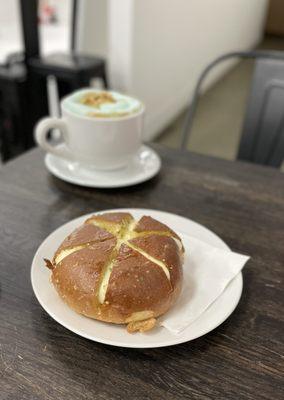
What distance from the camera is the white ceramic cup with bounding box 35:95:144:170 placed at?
0.75 m

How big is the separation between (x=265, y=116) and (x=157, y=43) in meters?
1.48

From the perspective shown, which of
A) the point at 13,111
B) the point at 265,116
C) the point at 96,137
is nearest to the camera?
the point at 96,137

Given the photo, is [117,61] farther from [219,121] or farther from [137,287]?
[137,287]

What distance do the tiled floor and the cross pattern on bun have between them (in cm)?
203

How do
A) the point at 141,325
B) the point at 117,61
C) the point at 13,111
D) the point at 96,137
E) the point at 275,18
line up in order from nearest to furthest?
the point at 141,325
the point at 96,137
the point at 13,111
the point at 117,61
the point at 275,18

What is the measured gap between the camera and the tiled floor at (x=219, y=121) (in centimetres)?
262

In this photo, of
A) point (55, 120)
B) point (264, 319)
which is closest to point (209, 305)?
point (264, 319)

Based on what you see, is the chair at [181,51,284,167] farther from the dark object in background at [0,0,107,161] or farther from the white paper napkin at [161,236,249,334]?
the dark object in background at [0,0,107,161]

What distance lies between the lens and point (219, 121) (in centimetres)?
297

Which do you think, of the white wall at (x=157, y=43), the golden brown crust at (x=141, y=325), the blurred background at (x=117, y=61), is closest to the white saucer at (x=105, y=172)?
the golden brown crust at (x=141, y=325)

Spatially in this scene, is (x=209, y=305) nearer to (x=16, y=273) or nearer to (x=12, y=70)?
(x=16, y=273)

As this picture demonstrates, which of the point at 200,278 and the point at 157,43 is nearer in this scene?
the point at 200,278

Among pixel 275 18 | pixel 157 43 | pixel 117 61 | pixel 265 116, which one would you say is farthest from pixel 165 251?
pixel 275 18

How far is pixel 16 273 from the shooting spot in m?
0.57
